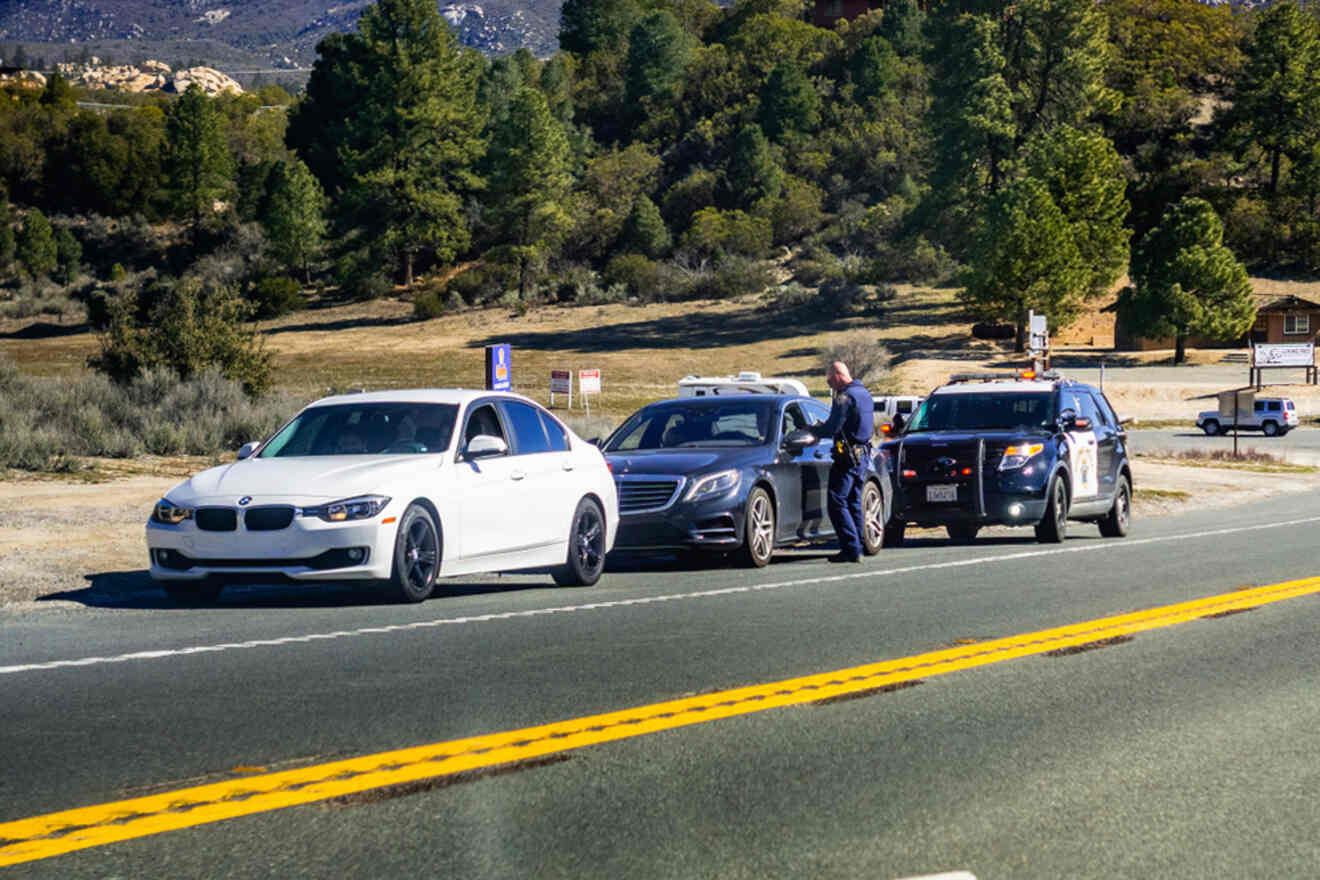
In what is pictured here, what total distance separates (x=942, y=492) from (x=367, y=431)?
7422mm

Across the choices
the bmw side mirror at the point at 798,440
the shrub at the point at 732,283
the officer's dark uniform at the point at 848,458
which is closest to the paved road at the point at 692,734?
the officer's dark uniform at the point at 848,458

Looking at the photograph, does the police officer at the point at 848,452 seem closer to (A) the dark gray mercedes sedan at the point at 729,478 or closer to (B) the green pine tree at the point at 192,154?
(A) the dark gray mercedes sedan at the point at 729,478

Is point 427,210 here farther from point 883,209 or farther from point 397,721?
point 397,721

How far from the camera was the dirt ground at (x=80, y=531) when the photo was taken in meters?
12.9

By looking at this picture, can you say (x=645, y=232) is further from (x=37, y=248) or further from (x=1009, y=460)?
(x=1009, y=460)

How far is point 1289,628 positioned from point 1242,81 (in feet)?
317

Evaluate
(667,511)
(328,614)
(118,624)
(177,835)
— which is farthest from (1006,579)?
(177,835)

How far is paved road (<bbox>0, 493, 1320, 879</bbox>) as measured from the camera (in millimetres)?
5148

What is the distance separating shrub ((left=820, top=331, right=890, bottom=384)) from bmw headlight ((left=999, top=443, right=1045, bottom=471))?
166 ft

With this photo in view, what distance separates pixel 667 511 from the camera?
14461 millimetres

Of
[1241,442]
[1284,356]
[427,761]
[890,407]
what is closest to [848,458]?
[427,761]

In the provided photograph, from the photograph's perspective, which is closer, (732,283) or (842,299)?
(842,299)

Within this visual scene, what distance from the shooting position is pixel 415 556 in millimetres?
11469

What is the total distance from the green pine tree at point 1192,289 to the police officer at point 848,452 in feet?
213
